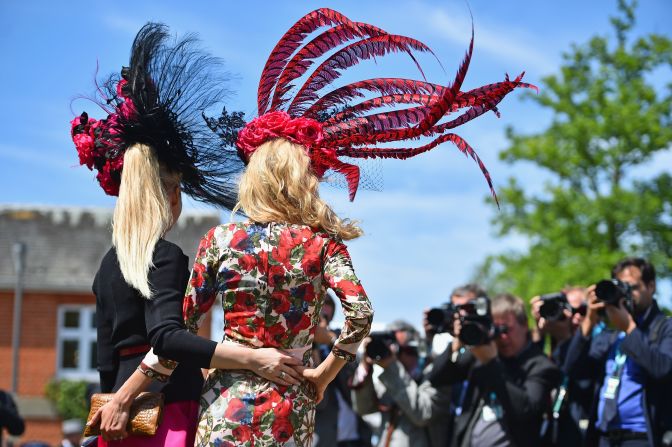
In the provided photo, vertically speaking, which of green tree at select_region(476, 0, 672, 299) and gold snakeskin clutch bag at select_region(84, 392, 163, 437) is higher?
green tree at select_region(476, 0, 672, 299)

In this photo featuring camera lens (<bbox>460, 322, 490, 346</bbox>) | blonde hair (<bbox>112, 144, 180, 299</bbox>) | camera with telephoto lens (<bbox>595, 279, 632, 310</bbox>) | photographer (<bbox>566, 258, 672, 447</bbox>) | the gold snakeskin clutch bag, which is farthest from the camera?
camera lens (<bbox>460, 322, 490, 346</bbox>)

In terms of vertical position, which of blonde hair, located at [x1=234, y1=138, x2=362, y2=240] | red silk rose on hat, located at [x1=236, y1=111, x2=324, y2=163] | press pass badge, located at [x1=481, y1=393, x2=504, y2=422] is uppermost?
red silk rose on hat, located at [x1=236, y1=111, x2=324, y2=163]

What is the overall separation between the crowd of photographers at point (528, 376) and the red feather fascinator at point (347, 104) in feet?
6.65

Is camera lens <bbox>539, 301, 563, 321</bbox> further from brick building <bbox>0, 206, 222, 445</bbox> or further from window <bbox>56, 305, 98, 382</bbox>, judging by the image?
window <bbox>56, 305, 98, 382</bbox>

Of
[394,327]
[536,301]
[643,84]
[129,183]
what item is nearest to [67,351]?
[643,84]

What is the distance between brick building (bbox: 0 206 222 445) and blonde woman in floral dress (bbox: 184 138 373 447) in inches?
816

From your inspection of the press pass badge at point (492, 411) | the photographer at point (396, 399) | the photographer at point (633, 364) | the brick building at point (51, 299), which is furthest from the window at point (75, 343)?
the photographer at point (633, 364)

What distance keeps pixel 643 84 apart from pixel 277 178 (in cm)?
2194

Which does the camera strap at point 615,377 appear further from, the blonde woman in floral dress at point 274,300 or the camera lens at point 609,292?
the blonde woman in floral dress at point 274,300

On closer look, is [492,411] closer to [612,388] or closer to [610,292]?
[612,388]

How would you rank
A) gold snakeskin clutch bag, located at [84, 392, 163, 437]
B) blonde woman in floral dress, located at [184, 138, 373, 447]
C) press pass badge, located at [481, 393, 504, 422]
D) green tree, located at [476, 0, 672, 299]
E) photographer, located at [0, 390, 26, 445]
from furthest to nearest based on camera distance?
1. green tree, located at [476, 0, 672, 299]
2. photographer, located at [0, 390, 26, 445]
3. press pass badge, located at [481, 393, 504, 422]
4. gold snakeskin clutch bag, located at [84, 392, 163, 437]
5. blonde woman in floral dress, located at [184, 138, 373, 447]

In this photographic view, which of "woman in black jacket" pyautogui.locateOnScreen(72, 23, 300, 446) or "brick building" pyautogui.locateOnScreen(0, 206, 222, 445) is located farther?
"brick building" pyautogui.locateOnScreen(0, 206, 222, 445)

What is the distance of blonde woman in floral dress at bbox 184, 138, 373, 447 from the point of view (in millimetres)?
3250

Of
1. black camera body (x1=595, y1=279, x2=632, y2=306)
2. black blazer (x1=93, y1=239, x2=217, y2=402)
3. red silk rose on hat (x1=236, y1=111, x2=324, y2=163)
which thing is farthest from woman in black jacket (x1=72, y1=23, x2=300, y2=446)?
black camera body (x1=595, y1=279, x2=632, y2=306)
